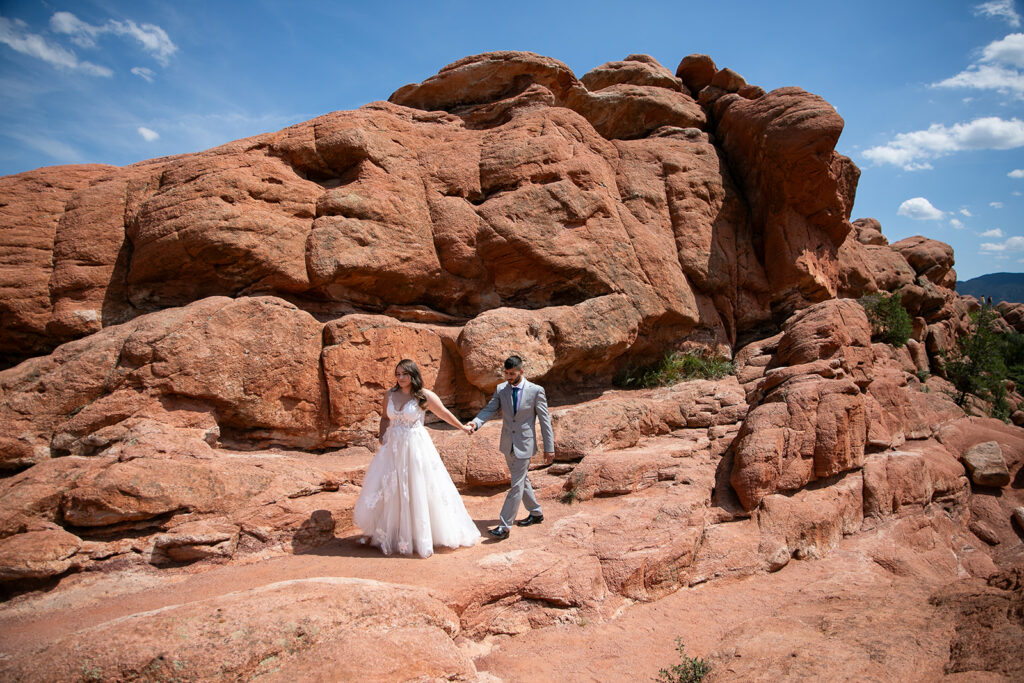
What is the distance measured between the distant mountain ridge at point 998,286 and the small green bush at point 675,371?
67.3 meters

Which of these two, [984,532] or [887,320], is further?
[887,320]

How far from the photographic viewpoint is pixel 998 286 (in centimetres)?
6769

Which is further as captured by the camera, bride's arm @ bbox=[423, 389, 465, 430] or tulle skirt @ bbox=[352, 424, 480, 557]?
bride's arm @ bbox=[423, 389, 465, 430]

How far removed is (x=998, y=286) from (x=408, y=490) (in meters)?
85.2

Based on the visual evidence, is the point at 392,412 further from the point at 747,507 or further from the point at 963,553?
the point at 963,553

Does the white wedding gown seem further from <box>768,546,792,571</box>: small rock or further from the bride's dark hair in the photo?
<box>768,546,792,571</box>: small rock

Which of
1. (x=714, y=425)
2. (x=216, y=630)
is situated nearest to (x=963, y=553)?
(x=714, y=425)

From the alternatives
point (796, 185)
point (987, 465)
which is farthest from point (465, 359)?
point (987, 465)

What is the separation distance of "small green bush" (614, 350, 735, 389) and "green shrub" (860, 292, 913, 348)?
4.73 metres

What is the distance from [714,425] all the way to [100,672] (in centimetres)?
794

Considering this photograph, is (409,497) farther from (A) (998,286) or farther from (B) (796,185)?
(A) (998,286)

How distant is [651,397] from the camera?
9.76 metres

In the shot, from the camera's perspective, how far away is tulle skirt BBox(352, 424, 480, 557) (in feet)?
17.9

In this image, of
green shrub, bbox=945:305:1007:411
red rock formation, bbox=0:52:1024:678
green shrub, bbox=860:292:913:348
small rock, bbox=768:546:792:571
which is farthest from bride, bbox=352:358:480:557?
green shrub, bbox=945:305:1007:411
